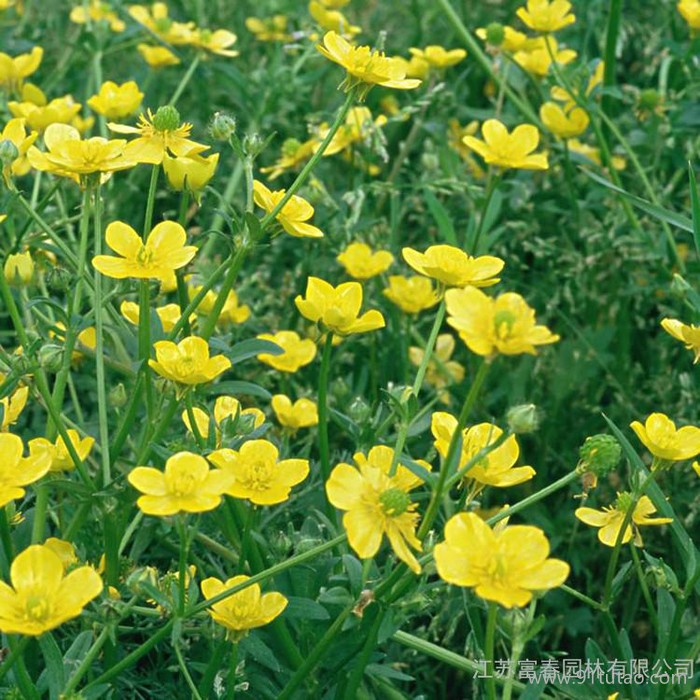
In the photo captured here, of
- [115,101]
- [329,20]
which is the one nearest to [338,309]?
[115,101]

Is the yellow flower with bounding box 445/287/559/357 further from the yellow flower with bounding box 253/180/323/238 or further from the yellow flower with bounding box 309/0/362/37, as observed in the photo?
the yellow flower with bounding box 309/0/362/37

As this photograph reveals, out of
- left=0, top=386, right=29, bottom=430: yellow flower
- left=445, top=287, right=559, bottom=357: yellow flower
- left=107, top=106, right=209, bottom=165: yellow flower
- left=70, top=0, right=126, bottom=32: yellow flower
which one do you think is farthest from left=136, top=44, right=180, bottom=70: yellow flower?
left=445, top=287, right=559, bottom=357: yellow flower

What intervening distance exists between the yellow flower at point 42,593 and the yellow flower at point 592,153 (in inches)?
60.3

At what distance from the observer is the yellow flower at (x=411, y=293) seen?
6.46 ft

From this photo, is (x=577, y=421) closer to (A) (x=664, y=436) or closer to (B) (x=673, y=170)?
(B) (x=673, y=170)

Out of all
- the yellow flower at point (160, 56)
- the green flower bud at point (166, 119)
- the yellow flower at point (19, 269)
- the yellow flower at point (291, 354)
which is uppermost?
the green flower bud at point (166, 119)

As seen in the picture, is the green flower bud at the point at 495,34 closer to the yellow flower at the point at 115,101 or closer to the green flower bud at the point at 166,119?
the yellow flower at the point at 115,101

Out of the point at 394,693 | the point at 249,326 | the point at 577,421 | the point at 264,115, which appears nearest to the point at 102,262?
the point at 394,693

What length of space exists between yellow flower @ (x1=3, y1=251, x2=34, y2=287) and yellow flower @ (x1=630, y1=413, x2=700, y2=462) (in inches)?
31.6

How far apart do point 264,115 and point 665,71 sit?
83 cm

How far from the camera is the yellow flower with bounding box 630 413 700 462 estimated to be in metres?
1.27

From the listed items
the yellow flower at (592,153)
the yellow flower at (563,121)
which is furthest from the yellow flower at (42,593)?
the yellow flower at (592,153)

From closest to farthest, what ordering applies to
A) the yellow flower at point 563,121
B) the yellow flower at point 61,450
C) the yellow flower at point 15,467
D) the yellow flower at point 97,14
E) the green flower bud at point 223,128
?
the yellow flower at point 15,467 → the yellow flower at point 61,450 → the green flower bud at point 223,128 → the yellow flower at point 563,121 → the yellow flower at point 97,14

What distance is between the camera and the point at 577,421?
2.15 metres
